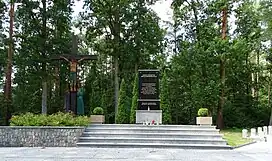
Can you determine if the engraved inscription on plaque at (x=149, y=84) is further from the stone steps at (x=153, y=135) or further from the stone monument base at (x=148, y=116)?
the stone steps at (x=153, y=135)

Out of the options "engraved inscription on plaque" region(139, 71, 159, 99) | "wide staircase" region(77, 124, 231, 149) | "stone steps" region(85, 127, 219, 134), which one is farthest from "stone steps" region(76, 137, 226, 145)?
"engraved inscription on plaque" region(139, 71, 159, 99)

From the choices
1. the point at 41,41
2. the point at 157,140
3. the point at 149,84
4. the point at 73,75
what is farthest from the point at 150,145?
the point at 41,41

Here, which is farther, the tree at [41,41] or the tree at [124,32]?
the tree at [124,32]

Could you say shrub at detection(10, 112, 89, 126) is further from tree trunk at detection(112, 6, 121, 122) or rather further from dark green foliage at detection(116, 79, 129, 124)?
tree trunk at detection(112, 6, 121, 122)

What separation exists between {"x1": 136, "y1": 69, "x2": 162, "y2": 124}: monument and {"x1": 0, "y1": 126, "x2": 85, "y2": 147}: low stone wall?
4430 mm

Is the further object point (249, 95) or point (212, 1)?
point (249, 95)

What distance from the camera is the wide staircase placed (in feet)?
35.8

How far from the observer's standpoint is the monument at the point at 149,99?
14891 mm

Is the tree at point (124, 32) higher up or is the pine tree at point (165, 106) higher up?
the tree at point (124, 32)

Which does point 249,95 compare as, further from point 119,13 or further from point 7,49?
point 7,49

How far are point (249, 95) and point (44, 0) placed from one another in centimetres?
1615

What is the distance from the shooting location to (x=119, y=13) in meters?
22.0

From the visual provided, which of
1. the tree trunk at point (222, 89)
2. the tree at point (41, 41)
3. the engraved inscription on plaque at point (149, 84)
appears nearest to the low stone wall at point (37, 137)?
the engraved inscription on plaque at point (149, 84)

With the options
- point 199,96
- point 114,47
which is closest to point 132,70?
point 114,47
